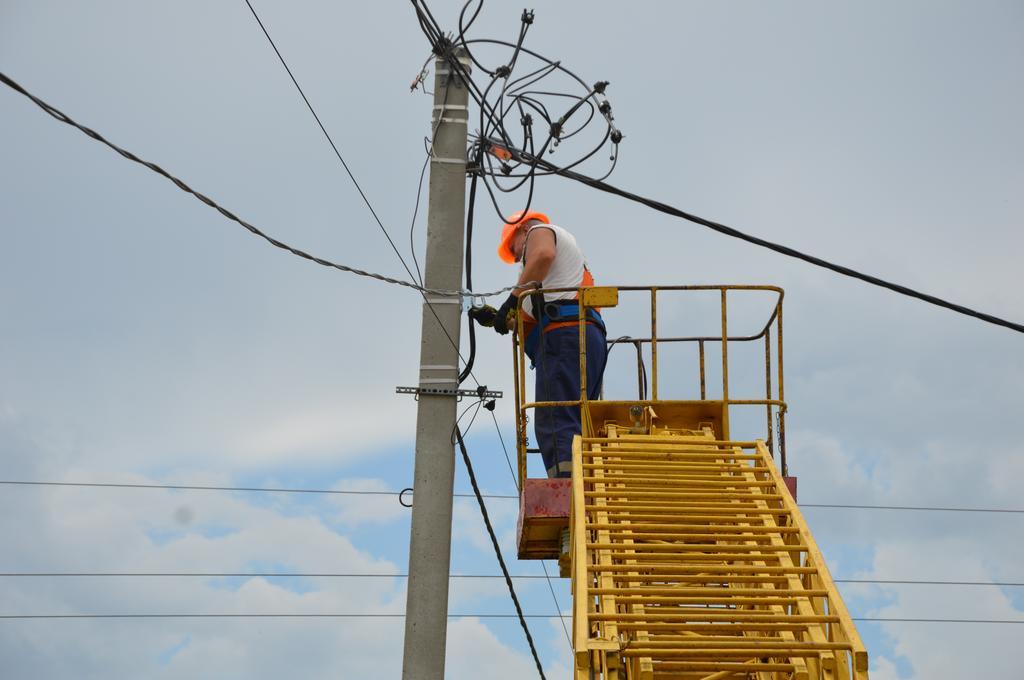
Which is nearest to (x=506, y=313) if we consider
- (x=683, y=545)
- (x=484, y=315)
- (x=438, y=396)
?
(x=484, y=315)

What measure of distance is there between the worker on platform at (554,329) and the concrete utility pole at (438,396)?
50cm

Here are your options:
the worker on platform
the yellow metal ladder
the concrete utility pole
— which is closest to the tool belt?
the worker on platform

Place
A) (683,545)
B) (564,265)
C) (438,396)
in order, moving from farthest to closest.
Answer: (564,265)
(438,396)
(683,545)

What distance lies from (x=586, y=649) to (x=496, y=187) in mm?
4371

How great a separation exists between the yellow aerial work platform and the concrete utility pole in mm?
551

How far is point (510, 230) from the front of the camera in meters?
9.53

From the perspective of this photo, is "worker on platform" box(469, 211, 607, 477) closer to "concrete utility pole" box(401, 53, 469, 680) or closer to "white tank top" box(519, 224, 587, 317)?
"white tank top" box(519, 224, 587, 317)

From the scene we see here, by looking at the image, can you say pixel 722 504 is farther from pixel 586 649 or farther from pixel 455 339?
pixel 455 339

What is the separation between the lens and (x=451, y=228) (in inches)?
343

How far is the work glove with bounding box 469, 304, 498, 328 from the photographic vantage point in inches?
353

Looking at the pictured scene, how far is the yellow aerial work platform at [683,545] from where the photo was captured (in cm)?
590

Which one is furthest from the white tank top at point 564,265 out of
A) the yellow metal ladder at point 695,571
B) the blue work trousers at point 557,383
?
the yellow metal ladder at point 695,571

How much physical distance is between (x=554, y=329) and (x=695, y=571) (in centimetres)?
264

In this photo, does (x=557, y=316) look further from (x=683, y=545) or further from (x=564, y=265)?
(x=683, y=545)
